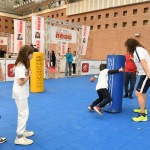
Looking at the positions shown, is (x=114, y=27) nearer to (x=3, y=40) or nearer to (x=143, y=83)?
(x=3, y=40)

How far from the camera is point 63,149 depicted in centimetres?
272

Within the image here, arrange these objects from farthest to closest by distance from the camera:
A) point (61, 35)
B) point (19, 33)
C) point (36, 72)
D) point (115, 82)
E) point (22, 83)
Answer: point (19, 33), point (61, 35), point (36, 72), point (115, 82), point (22, 83)

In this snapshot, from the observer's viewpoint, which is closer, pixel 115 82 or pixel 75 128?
pixel 75 128

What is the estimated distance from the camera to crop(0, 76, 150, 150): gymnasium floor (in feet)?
9.40

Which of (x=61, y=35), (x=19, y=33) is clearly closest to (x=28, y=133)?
(x=61, y=35)

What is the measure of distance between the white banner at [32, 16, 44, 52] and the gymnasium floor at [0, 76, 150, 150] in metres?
5.02

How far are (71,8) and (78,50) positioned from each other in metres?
8.47

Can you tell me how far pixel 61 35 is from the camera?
10.7 m

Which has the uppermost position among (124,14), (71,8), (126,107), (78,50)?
(71,8)

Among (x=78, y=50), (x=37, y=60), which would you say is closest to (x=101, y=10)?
(x=78, y=50)

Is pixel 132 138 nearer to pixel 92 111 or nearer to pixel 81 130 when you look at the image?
pixel 81 130

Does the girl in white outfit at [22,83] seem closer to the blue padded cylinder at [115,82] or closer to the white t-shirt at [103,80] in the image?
the white t-shirt at [103,80]

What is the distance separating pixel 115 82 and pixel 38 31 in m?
6.36

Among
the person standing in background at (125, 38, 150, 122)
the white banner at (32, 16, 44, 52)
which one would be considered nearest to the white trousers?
the person standing in background at (125, 38, 150, 122)
